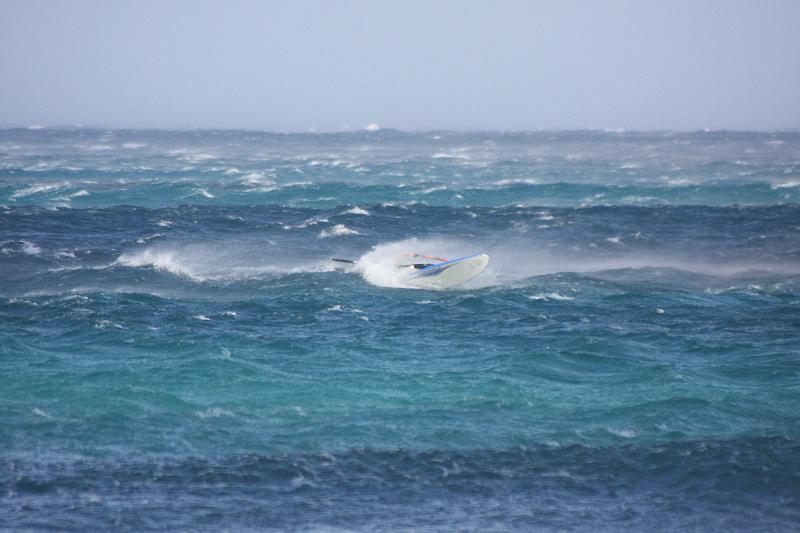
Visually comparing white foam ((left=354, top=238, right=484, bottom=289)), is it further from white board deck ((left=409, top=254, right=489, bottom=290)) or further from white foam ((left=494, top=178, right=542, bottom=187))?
white foam ((left=494, top=178, right=542, bottom=187))

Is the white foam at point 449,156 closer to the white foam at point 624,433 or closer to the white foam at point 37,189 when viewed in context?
Answer: the white foam at point 37,189

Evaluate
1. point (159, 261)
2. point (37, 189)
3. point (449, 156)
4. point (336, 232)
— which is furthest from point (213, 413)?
point (449, 156)

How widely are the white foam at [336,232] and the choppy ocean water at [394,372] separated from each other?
443 millimetres

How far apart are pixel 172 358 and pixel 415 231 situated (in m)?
40.4

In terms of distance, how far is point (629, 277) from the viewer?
60.9 m

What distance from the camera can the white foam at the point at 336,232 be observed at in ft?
251

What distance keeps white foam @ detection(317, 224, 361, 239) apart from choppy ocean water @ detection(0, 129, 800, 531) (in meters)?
0.44

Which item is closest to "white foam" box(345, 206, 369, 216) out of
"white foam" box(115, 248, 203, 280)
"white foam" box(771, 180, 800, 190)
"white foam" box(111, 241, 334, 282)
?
"white foam" box(111, 241, 334, 282)

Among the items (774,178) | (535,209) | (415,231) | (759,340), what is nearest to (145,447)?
(759,340)

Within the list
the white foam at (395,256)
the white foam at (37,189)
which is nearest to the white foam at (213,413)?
the white foam at (395,256)

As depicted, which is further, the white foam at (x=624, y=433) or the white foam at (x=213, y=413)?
the white foam at (x=213, y=413)

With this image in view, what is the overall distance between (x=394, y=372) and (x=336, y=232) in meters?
38.9

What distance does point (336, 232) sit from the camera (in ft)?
255

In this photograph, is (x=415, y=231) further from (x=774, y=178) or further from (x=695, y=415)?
(x=774, y=178)
